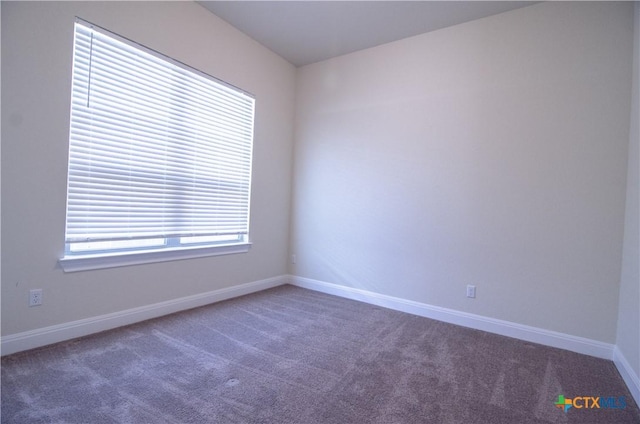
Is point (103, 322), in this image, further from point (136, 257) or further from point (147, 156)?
point (147, 156)

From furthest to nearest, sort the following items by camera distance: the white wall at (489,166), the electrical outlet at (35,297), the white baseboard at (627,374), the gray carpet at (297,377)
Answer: the white wall at (489,166) < the electrical outlet at (35,297) < the white baseboard at (627,374) < the gray carpet at (297,377)

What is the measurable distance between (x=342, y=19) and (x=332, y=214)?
217 cm

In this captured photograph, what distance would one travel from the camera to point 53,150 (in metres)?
2.11

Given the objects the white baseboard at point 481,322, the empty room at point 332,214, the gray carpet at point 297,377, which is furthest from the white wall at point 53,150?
the white baseboard at point 481,322

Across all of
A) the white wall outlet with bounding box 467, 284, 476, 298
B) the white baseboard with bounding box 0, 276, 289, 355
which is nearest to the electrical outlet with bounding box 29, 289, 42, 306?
the white baseboard with bounding box 0, 276, 289, 355

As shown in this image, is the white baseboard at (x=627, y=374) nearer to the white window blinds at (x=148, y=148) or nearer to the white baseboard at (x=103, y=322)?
the white baseboard at (x=103, y=322)

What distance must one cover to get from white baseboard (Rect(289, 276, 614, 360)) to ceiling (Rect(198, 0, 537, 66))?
2.93 m

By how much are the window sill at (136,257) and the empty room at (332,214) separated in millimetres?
14

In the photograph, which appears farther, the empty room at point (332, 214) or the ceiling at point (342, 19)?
the ceiling at point (342, 19)

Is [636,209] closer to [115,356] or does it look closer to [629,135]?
[629,135]

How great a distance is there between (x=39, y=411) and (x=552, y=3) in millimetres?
4587

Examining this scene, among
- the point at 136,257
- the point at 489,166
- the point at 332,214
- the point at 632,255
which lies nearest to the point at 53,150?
the point at 136,257

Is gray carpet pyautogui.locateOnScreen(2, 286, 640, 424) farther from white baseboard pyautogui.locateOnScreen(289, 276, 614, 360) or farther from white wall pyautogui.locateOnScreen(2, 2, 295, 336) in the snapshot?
white wall pyautogui.locateOnScreen(2, 2, 295, 336)

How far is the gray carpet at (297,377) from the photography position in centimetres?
157
